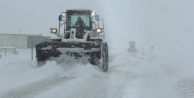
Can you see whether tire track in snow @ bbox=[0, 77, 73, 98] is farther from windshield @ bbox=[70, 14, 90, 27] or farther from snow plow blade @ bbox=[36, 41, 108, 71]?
windshield @ bbox=[70, 14, 90, 27]

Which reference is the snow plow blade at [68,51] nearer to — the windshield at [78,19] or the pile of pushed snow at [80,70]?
the pile of pushed snow at [80,70]

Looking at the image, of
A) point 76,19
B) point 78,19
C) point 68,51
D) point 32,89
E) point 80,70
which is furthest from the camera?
point 76,19

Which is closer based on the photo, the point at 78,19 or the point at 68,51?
the point at 68,51

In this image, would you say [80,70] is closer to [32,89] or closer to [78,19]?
[32,89]

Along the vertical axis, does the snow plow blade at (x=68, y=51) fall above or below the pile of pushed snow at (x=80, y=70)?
above

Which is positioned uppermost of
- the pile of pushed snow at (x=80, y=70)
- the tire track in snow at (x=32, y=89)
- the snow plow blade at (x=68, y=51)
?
the snow plow blade at (x=68, y=51)

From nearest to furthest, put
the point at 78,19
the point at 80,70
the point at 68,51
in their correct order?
the point at 80,70 < the point at 68,51 < the point at 78,19

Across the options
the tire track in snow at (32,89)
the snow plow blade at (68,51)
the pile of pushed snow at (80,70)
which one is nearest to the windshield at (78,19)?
the snow plow blade at (68,51)

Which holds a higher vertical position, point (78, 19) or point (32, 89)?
point (78, 19)

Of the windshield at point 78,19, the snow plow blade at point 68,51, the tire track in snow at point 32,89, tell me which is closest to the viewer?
the tire track in snow at point 32,89

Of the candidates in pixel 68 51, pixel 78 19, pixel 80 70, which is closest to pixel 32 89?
pixel 80 70

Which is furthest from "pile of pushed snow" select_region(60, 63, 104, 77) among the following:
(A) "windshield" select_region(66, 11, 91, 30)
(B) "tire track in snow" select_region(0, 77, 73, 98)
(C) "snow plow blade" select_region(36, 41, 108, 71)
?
(A) "windshield" select_region(66, 11, 91, 30)

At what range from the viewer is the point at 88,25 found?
13617mm

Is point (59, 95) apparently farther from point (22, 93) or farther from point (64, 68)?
point (64, 68)
